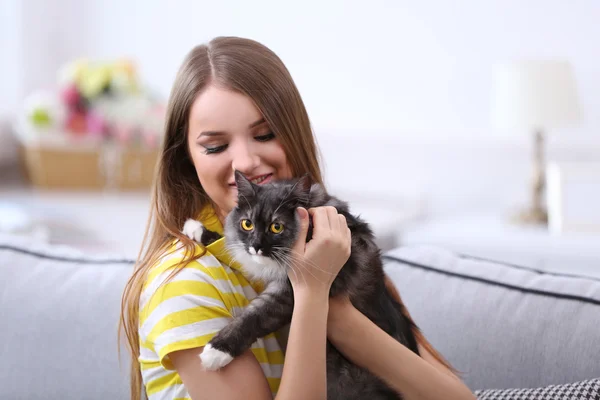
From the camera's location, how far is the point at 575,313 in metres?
1.76

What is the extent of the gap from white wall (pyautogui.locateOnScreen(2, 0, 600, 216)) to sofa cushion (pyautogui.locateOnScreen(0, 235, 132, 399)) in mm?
2503

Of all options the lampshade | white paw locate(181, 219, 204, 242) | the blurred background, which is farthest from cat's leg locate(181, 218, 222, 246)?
the lampshade

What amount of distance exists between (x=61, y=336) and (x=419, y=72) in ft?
9.11

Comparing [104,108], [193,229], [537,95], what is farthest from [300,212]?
[104,108]

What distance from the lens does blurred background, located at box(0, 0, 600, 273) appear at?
12.0 ft

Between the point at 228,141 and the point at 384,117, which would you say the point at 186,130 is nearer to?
the point at 228,141

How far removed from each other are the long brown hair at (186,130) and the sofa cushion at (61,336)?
0.24m

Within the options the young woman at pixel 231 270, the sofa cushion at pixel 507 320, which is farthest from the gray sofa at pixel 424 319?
the young woman at pixel 231 270

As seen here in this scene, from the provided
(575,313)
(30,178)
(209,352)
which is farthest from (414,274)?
(30,178)

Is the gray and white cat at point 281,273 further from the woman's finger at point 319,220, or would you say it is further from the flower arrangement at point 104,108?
the flower arrangement at point 104,108

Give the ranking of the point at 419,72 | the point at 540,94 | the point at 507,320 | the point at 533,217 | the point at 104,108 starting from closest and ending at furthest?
1. the point at 507,320
2. the point at 540,94
3. the point at 533,217
4. the point at 419,72
5. the point at 104,108

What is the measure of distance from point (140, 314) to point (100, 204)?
112 inches

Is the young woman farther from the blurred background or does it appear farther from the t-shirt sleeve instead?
the blurred background

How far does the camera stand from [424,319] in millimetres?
1896
